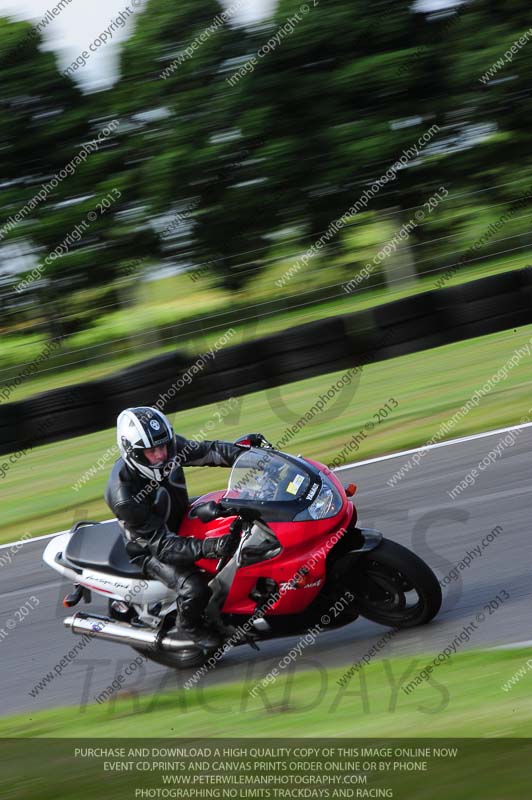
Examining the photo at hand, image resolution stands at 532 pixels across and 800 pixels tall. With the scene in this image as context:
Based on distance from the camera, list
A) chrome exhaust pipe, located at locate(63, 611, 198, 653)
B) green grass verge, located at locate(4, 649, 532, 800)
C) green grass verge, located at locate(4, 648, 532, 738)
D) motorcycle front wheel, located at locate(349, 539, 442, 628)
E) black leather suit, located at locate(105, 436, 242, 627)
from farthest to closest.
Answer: chrome exhaust pipe, located at locate(63, 611, 198, 653)
black leather suit, located at locate(105, 436, 242, 627)
motorcycle front wheel, located at locate(349, 539, 442, 628)
green grass verge, located at locate(4, 648, 532, 738)
green grass verge, located at locate(4, 649, 532, 800)

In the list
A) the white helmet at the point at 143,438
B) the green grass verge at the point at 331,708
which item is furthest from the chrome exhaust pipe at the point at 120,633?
the white helmet at the point at 143,438

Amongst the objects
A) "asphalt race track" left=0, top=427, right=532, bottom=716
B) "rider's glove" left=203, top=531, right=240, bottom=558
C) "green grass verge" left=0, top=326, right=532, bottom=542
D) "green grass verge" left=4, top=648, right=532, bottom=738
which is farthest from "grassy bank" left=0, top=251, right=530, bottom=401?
"rider's glove" left=203, top=531, right=240, bottom=558

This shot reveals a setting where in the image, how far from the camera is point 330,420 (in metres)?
11.8

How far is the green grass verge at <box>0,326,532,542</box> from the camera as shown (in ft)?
33.8

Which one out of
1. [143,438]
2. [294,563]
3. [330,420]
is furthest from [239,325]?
[294,563]

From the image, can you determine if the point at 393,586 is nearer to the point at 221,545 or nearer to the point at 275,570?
the point at 275,570

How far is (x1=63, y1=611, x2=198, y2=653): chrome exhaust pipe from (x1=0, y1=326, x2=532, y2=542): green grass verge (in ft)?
11.6

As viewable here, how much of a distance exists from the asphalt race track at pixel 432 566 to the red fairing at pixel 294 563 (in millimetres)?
469

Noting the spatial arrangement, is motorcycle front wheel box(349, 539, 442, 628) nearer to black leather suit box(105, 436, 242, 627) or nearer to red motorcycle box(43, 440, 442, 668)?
red motorcycle box(43, 440, 442, 668)

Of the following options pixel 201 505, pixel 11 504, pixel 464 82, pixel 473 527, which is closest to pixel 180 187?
pixel 464 82

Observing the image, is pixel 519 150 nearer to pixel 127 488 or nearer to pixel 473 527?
pixel 473 527

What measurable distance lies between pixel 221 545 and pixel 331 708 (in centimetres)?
101

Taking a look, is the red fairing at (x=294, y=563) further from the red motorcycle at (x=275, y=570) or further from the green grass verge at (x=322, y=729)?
the green grass verge at (x=322, y=729)
